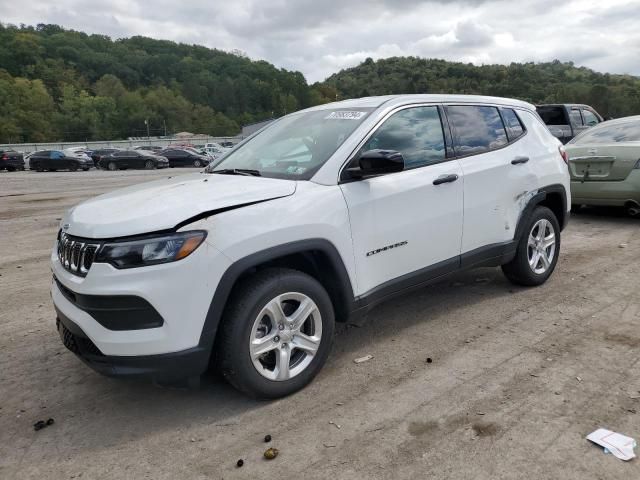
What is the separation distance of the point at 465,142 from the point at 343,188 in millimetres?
1466

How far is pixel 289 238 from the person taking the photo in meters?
3.05

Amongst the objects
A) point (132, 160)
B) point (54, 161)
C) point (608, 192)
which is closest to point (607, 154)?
point (608, 192)

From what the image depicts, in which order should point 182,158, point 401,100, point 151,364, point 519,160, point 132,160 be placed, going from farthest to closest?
point 182,158 < point 132,160 < point 519,160 < point 401,100 < point 151,364

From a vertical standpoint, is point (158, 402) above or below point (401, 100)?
below

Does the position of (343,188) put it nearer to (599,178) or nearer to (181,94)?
(599,178)

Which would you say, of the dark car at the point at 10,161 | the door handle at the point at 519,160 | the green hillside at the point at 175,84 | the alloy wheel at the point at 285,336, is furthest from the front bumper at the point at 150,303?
the green hillside at the point at 175,84

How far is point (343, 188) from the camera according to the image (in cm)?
337

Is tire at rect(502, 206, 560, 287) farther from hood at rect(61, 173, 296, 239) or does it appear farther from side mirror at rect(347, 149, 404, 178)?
hood at rect(61, 173, 296, 239)

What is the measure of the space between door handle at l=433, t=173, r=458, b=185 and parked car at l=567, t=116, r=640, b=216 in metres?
4.94

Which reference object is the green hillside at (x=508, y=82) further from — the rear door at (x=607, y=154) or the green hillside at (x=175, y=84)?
the rear door at (x=607, y=154)

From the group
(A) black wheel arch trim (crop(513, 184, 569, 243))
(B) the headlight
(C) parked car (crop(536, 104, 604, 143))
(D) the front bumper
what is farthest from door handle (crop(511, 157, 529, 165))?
(C) parked car (crop(536, 104, 604, 143))

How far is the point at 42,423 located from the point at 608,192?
7825mm

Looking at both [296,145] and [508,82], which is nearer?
[296,145]

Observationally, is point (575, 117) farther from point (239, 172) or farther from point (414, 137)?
point (239, 172)
